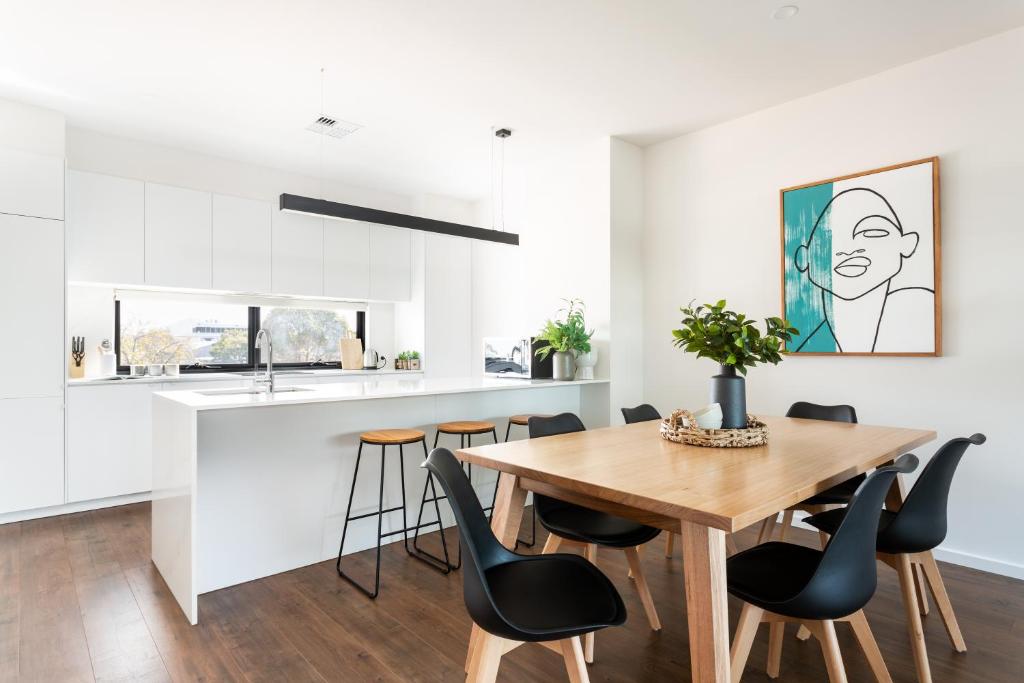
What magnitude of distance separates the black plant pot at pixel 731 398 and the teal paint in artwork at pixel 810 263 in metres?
1.65

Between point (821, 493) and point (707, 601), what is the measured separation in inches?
66.2

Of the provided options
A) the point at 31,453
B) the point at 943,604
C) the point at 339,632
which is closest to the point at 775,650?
the point at 943,604

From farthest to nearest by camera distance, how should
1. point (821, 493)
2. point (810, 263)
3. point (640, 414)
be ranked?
point (810, 263) → point (640, 414) → point (821, 493)

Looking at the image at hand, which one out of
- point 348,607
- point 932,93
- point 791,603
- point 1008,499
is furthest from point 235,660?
point 932,93

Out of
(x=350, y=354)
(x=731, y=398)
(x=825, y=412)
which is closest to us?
(x=731, y=398)

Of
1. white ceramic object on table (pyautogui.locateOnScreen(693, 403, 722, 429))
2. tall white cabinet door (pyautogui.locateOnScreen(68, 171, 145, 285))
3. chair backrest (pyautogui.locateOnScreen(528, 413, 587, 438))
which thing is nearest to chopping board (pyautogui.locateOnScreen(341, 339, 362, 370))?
tall white cabinet door (pyautogui.locateOnScreen(68, 171, 145, 285))

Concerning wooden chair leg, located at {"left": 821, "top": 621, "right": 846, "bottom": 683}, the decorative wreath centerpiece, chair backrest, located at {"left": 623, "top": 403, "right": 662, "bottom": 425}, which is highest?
the decorative wreath centerpiece

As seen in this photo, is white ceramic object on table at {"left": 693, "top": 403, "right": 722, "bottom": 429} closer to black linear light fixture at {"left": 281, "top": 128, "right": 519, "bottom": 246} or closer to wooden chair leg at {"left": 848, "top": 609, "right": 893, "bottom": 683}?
wooden chair leg at {"left": 848, "top": 609, "right": 893, "bottom": 683}

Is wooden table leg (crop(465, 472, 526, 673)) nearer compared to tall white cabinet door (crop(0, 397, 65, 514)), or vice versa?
wooden table leg (crop(465, 472, 526, 673))

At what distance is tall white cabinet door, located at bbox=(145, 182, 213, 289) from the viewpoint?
13.9ft

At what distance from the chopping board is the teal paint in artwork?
3922mm

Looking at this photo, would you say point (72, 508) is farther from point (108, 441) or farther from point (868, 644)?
point (868, 644)

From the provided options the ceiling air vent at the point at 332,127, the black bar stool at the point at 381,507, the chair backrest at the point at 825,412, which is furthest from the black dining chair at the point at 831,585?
the ceiling air vent at the point at 332,127

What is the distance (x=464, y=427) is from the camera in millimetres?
3180
